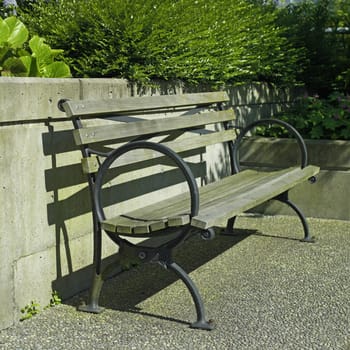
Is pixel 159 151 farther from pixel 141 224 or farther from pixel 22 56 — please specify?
pixel 22 56

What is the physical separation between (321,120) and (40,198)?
350cm

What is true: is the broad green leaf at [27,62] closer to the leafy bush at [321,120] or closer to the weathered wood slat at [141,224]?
the weathered wood slat at [141,224]

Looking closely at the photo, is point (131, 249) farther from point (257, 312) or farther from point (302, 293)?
point (302, 293)

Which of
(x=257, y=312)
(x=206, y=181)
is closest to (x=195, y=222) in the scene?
(x=257, y=312)

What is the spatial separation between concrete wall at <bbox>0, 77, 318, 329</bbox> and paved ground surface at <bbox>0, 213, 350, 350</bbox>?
19 cm

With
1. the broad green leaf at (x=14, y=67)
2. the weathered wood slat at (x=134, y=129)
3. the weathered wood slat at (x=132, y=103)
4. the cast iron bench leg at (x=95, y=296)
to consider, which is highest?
the broad green leaf at (x=14, y=67)

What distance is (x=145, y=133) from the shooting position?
4.37 metres

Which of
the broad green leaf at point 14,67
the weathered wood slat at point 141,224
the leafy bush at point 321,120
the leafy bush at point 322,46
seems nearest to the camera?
the weathered wood slat at point 141,224

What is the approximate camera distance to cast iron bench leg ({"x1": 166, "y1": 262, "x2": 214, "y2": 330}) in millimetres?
3697

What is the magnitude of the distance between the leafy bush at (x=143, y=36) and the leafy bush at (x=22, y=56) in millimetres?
432

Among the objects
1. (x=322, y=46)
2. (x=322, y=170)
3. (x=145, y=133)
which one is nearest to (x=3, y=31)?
(x=145, y=133)

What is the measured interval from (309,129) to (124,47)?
2500 millimetres

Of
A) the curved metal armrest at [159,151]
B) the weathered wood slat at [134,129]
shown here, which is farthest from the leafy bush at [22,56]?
the curved metal armrest at [159,151]

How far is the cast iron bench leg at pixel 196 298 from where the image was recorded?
3697 millimetres
